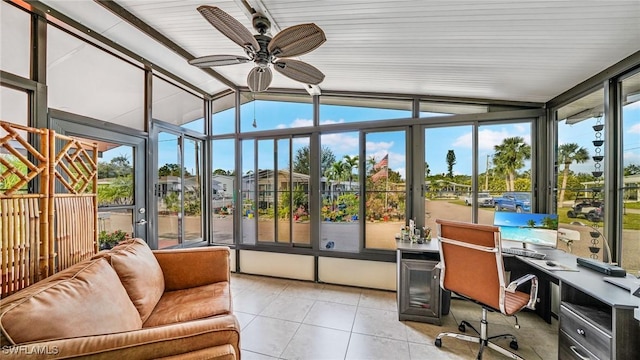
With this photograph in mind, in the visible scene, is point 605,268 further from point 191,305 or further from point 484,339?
point 191,305

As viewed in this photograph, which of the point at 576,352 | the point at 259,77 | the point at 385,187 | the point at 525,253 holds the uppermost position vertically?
the point at 259,77

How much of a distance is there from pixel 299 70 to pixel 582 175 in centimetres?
301

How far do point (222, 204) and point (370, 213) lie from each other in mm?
2551

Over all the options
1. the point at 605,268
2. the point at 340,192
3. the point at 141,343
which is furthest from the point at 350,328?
the point at 605,268

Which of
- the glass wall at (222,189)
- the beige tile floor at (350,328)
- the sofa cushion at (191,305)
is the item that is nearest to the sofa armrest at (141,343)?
the sofa cushion at (191,305)

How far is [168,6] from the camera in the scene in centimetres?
208

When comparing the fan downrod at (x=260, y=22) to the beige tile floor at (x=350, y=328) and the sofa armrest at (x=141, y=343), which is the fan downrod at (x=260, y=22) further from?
the beige tile floor at (x=350, y=328)

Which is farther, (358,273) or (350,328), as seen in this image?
(358,273)

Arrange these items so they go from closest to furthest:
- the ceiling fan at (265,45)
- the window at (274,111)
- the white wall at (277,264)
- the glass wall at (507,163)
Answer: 1. the ceiling fan at (265,45)
2. the glass wall at (507,163)
3. the white wall at (277,264)
4. the window at (274,111)

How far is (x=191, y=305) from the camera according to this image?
6.15 feet

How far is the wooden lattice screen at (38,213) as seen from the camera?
1.54m

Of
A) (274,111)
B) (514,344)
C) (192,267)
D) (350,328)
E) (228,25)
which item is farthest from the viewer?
(274,111)

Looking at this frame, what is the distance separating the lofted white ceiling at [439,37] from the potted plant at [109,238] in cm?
211

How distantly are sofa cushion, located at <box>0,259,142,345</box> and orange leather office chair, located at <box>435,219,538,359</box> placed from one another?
96.3 inches
